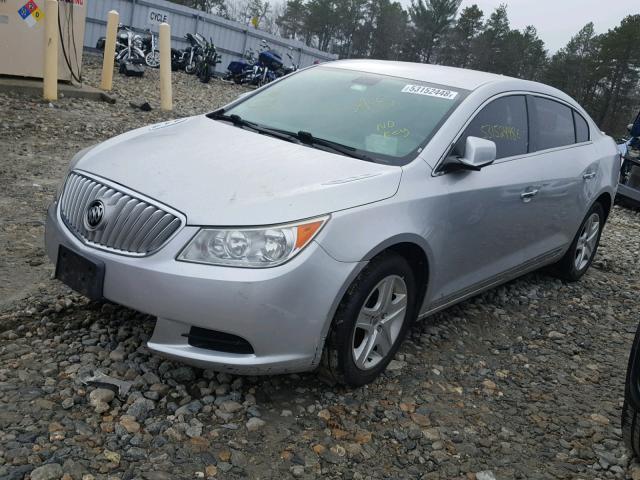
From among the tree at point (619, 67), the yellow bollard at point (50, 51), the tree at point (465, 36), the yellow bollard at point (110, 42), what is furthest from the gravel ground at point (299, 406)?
the tree at point (465, 36)

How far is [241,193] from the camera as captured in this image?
285cm

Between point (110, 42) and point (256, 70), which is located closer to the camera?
point (110, 42)

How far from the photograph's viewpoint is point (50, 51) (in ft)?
31.5

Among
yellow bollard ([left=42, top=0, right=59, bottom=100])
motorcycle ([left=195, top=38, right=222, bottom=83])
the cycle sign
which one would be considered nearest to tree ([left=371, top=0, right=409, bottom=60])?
the cycle sign

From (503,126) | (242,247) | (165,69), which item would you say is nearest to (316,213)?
(242,247)

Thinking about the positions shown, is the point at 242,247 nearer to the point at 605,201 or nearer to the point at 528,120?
the point at 528,120

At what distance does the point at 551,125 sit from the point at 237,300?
10.2ft

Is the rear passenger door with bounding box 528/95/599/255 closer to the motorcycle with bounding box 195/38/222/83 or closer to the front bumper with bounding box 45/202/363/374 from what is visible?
the front bumper with bounding box 45/202/363/374

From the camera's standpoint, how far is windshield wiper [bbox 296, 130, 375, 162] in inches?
134

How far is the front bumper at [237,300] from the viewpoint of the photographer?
2.62 metres

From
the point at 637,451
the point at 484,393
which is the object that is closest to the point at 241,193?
the point at 484,393

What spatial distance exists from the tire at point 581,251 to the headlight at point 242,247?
11.2 feet

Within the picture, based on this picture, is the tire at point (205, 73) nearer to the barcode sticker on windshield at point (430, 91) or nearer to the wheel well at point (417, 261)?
the barcode sticker on windshield at point (430, 91)

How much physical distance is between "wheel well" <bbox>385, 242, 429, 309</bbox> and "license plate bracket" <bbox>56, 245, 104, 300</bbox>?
1343 mm
